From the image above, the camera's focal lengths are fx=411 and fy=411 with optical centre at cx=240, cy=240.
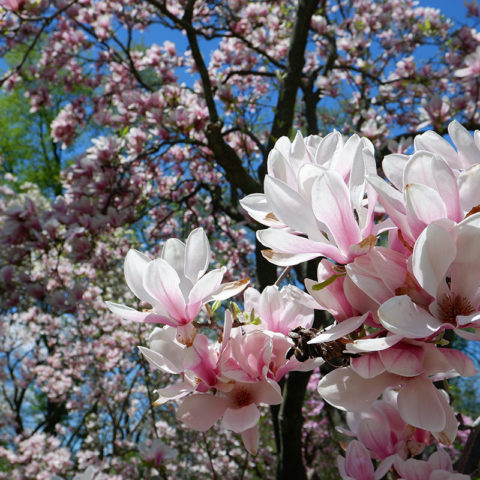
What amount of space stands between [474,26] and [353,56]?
53.9 inches

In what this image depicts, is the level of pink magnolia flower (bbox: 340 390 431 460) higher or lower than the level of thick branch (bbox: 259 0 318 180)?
lower

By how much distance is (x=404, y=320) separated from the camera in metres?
0.41

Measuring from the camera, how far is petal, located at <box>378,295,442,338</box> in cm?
41

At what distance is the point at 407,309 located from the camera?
1.37 feet

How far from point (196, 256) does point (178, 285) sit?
0.06 m

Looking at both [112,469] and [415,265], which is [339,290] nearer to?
[415,265]

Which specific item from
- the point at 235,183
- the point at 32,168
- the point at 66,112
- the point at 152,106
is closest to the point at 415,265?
the point at 235,183

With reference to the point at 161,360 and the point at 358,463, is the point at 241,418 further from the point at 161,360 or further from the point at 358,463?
the point at 358,463

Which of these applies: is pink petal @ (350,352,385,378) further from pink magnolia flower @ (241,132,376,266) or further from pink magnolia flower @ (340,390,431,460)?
pink magnolia flower @ (340,390,431,460)

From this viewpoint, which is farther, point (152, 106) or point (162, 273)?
point (152, 106)

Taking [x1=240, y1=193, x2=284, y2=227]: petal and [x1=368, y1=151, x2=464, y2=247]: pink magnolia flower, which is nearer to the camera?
[x1=368, y1=151, x2=464, y2=247]: pink magnolia flower

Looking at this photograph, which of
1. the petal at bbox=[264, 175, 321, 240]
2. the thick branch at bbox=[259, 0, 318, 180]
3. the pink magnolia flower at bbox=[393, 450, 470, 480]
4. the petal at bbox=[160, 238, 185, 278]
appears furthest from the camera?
the thick branch at bbox=[259, 0, 318, 180]

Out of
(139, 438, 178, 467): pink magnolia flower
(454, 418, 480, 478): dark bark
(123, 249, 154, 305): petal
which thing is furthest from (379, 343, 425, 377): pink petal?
(139, 438, 178, 467): pink magnolia flower

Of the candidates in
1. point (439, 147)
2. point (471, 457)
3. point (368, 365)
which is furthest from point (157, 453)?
point (439, 147)
